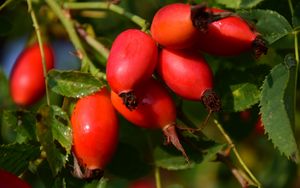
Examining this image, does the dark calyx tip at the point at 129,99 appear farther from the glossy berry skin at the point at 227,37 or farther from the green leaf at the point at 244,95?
the green leaf at the point at 244,95

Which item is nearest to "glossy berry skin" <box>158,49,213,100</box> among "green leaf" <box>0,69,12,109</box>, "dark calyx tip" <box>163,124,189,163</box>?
"dark calyx tip" <box>163,124,189,163</box>

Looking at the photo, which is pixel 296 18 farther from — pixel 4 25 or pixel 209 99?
pixel 4 25

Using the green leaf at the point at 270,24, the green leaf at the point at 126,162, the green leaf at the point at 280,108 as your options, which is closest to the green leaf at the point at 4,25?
the green leaf at the point at 126,162

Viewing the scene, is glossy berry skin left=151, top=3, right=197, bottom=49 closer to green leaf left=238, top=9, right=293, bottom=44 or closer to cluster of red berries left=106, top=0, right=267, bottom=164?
cluster of red berries left=106, top=0, right=267, bottom=164

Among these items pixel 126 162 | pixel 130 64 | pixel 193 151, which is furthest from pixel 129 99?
pixel 126 162

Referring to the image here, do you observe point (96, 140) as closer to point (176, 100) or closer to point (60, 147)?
point (60, 147)
